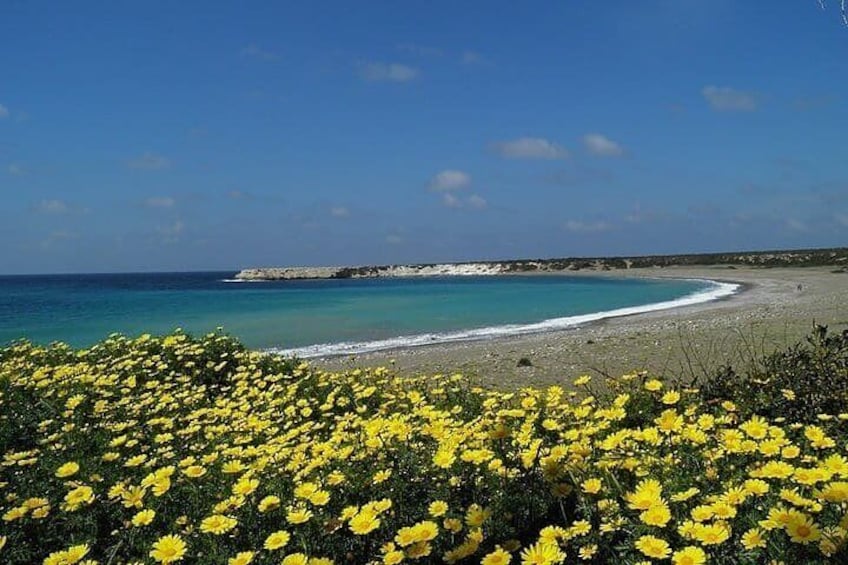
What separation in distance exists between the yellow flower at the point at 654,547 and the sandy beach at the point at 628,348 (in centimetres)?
584

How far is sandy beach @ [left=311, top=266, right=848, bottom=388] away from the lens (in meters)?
11.7

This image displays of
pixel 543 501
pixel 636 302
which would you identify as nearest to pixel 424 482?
pixel 543 501

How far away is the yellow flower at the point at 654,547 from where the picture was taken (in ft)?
6.82

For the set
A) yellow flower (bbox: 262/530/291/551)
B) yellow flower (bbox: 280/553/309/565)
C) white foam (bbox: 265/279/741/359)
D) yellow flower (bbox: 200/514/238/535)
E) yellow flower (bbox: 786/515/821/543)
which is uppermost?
yellow flower (bbox: 786/515/821/543)

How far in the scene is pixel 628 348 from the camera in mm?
15188

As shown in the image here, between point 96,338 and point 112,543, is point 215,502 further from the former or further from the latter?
point 96,338

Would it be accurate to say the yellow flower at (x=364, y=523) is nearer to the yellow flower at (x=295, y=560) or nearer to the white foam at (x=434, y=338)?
the yellow flower at (x=295, y=560)

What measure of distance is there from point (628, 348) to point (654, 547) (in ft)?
45.1

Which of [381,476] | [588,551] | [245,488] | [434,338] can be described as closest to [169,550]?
[245,488]

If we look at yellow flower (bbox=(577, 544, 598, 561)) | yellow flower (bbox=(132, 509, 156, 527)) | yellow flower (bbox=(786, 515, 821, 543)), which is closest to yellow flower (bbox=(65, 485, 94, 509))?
yellow flower (bbox=(132, 509, 156, 527))

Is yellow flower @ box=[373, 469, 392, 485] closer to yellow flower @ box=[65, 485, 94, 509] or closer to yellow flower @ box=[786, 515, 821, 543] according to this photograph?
yellow flower @ box=[65, 485, 94, 509]

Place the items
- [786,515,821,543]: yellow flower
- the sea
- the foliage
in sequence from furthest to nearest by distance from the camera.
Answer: the sea, the foliage, [786,515,821,543]: yellow flower

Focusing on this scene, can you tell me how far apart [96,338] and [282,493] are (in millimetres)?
25395

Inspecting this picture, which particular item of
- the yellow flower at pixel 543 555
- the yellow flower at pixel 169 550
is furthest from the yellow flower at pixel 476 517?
the yellow flower at pixel 169 550
